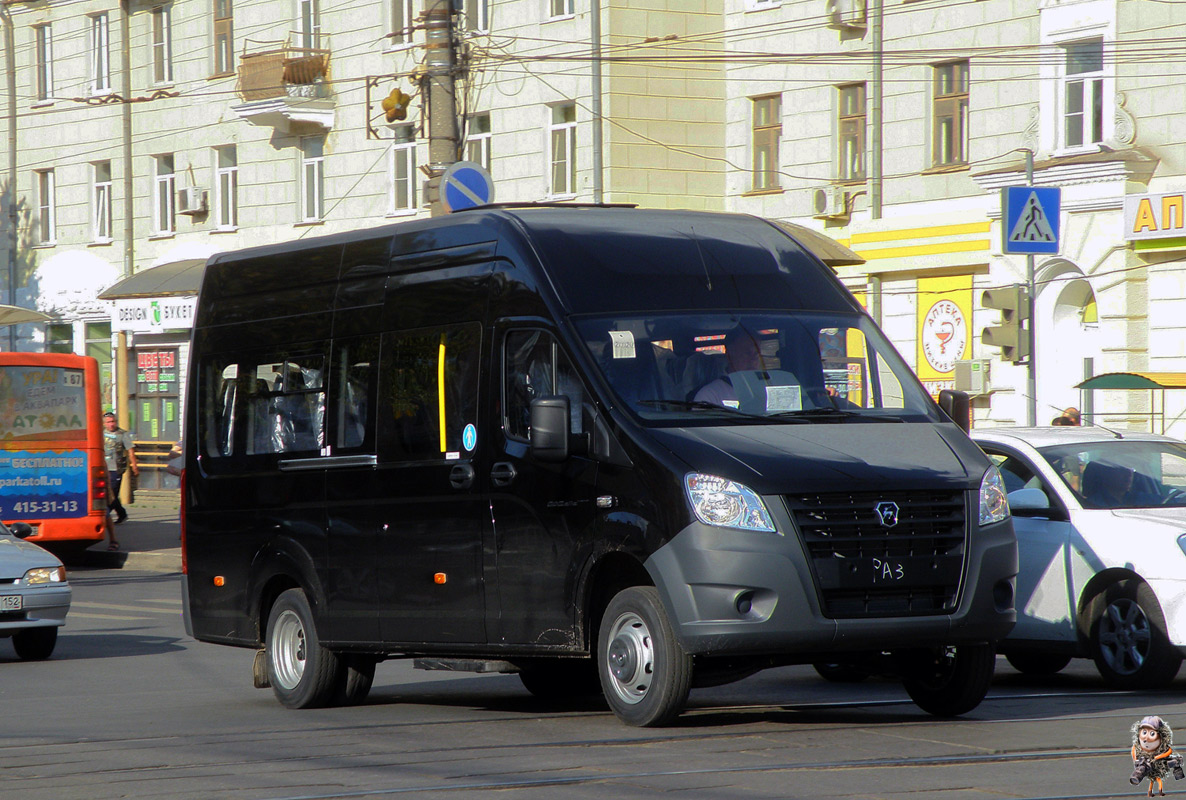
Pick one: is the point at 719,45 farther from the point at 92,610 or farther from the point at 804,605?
the point at 804,605

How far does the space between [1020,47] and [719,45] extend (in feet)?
21.3

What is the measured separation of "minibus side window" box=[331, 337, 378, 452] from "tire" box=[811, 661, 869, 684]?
3.19m

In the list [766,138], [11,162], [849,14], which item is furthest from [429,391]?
[11,162]

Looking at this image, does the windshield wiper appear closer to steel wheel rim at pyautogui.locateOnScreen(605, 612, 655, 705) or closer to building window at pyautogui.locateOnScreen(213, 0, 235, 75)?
steel wheel rim at pyautogui.locateOnScreen(605, 612, 655, 705)

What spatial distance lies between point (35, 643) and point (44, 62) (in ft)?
104

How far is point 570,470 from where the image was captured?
30.1 ft

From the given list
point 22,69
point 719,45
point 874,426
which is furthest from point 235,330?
point 22,69

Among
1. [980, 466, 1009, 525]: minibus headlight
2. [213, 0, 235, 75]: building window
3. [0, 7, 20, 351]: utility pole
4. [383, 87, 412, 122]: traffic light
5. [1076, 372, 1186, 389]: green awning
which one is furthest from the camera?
[0, 7, 20, 351]: utility pole

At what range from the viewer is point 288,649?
11.1 meters

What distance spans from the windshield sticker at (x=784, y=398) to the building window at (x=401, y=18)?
27308 millimetres

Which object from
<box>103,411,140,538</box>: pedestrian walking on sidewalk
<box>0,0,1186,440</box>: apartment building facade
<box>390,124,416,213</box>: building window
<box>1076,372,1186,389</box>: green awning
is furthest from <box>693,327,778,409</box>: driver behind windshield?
<box>390,124,416,213</box>: building window

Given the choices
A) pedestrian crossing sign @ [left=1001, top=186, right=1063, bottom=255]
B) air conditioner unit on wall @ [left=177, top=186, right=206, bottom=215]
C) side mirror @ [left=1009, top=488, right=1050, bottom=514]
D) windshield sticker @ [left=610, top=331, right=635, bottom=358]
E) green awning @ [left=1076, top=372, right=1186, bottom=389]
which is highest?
air conditioner unit on wall @ [left=177, top=186, right=206, bottom=215]

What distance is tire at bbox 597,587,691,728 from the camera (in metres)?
8.69

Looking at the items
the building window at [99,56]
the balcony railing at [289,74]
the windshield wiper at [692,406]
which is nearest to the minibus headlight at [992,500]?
the windshield wiper at [692,406]
